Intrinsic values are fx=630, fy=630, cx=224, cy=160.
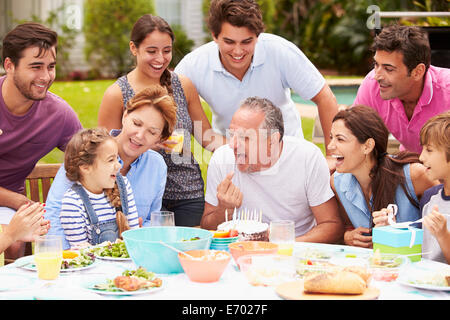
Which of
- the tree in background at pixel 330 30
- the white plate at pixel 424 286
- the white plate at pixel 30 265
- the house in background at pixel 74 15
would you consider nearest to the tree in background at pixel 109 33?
the house in background at pixel 74 15

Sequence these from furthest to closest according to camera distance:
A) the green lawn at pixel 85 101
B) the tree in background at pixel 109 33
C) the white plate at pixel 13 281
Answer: the tree in background at pixel 109 33 < the green lawn at pixel 85 101 < the white plate at pixel 13 281

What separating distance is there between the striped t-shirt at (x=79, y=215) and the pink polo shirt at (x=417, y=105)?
6.12 feet


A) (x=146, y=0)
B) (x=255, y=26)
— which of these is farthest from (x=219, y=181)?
(x=146, y=0)

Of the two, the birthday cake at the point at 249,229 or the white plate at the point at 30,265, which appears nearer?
the white plate at the point at 30,265

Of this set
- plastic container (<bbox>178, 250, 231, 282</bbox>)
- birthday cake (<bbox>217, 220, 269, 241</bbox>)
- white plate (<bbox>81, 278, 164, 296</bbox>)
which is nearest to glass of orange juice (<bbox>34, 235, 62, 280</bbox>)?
white plate (<bbox>81, 278, 164, 296</bbox>)

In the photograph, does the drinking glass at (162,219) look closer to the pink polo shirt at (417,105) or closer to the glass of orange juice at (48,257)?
the glass of orange juice at (48,257)

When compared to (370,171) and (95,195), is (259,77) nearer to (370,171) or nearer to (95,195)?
(370,171)

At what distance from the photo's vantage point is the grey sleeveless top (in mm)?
4133

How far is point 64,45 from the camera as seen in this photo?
18.8 meters

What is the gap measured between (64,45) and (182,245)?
17.5 metres

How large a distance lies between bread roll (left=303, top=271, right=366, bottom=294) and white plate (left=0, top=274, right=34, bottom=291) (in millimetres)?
990

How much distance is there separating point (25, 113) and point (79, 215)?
4.43 ft

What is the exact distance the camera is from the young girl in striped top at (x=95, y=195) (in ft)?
10.1
